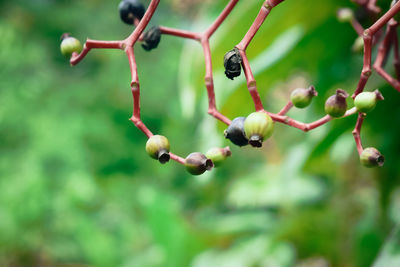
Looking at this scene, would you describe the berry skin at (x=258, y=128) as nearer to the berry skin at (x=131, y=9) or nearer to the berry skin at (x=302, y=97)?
the berry skin at (x=302, y=97)

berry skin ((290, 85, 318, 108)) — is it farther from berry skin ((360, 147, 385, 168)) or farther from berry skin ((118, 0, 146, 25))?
berry skin ((118, 0, 146, 25))

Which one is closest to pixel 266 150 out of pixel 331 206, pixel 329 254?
pixel 331 206

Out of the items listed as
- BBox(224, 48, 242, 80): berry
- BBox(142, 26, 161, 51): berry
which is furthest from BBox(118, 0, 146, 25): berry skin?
BBox(224, 48, 242, 80): berry

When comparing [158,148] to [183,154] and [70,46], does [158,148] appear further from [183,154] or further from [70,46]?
[183,154]

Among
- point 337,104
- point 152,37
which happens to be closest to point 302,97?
point 337,104

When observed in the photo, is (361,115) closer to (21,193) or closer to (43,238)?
(21,193)

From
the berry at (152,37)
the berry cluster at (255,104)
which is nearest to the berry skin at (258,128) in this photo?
the berry cluster at (255,104)
